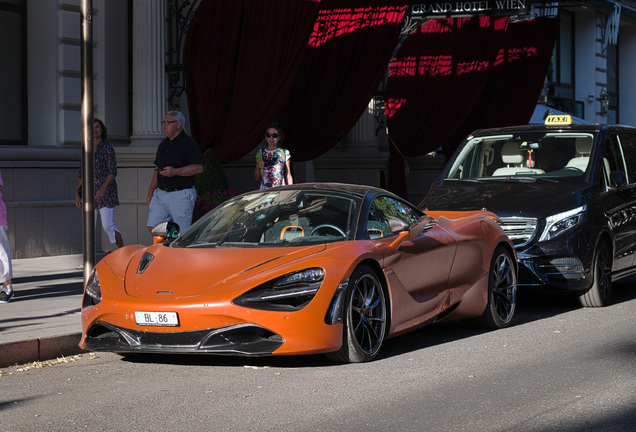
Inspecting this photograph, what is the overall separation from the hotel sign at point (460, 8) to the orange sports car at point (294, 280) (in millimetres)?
10812

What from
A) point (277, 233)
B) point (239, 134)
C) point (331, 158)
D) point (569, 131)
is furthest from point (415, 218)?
point (331, 158)

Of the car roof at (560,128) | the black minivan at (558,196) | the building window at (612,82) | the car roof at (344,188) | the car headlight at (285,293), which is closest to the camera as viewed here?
the car headlight at (285,293)

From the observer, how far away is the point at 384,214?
27.0 ft

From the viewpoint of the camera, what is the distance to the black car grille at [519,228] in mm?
10391

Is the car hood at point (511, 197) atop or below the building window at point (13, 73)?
below

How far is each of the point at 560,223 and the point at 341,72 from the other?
8074 millimetres

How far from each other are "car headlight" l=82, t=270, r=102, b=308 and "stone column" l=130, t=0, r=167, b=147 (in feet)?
27.6

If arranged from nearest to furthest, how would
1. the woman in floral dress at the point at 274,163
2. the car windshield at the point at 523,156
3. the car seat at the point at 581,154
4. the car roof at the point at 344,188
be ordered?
1. the car roof at the point at 344,188
2. the car seat at the point at 581,154
3. the car windshield at the point at 523,156
4. the woman in floral dress at the point at 274,163

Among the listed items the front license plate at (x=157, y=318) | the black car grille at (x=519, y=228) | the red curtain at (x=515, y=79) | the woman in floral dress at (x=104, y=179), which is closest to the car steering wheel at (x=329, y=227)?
the front license plate at (x=157, y=318)

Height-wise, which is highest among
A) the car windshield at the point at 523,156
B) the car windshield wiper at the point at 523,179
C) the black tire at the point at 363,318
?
the car windshield at the point at 523,156

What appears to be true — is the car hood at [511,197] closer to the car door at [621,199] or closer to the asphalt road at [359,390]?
the car door at [621,199]

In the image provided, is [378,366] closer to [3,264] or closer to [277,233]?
[277,233]

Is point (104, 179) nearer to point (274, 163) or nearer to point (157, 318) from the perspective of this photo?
point (274, 163)

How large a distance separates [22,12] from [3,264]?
6.51 m
